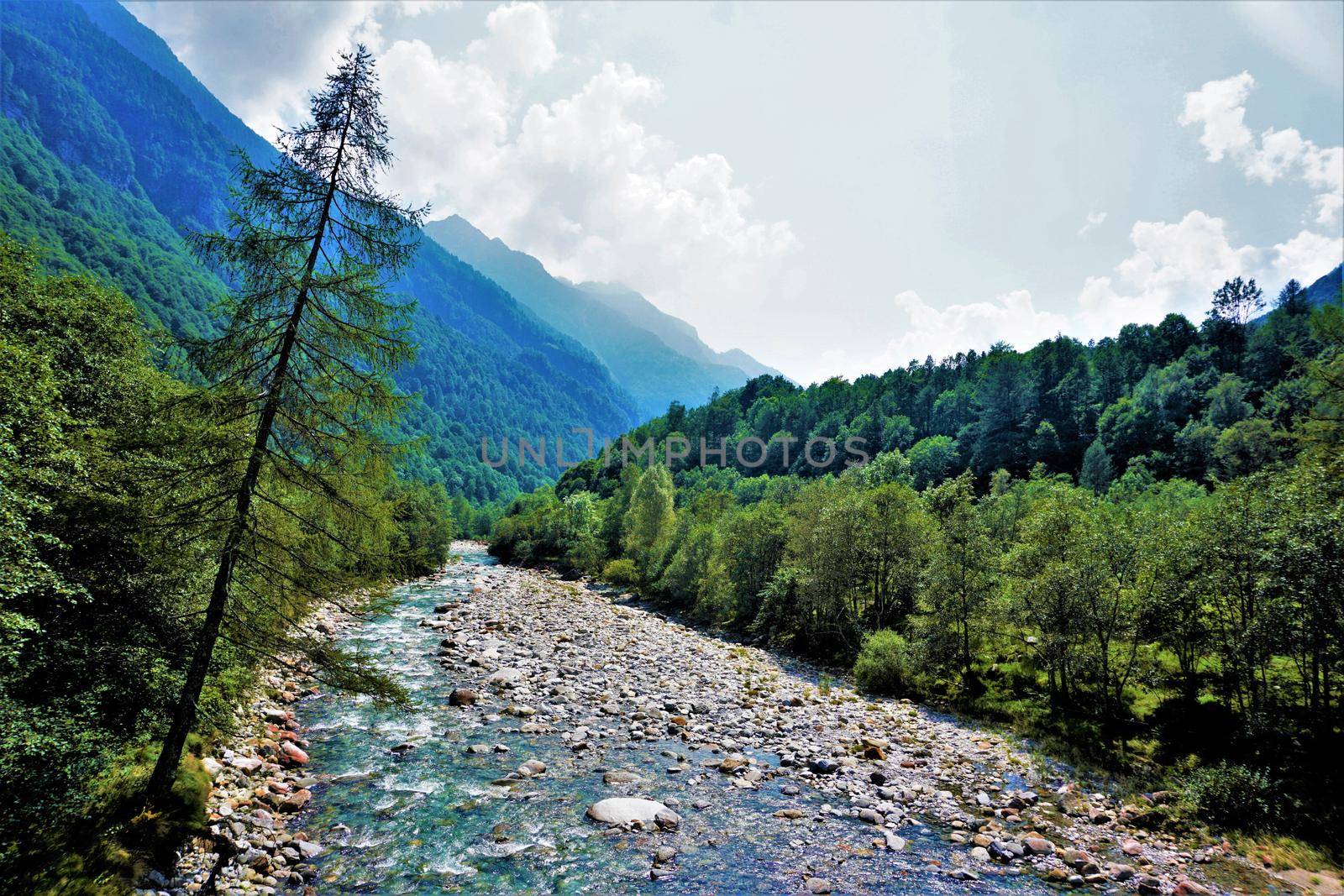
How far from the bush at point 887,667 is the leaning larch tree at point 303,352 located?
2443 cm

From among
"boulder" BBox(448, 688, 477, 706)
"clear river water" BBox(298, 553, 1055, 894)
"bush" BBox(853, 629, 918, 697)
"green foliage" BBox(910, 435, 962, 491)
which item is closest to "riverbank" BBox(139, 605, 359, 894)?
"clear river water" BBox(298, 553, 1055, 894)

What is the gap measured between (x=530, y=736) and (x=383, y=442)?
12.3m

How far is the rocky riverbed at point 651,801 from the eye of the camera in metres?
11.3

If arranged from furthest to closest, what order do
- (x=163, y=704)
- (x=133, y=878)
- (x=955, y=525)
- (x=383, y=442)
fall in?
(x=955, y=525)
(x=163, y=704)
(x=383, y=442)
(x=133, y=878)

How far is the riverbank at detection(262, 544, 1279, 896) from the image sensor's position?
11672 millimetres

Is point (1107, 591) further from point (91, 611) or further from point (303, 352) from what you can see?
point (91, 611)

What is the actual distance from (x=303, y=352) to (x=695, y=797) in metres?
14.6

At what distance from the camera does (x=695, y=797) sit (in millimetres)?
14914

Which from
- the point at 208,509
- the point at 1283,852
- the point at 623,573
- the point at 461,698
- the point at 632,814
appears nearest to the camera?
the point at 208,509

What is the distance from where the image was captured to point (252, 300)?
10164mm

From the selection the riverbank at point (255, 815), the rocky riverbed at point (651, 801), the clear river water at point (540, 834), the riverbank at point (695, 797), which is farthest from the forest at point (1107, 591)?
the riverbank at point (255, 815)

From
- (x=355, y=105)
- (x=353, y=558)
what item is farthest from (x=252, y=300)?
(x=353, y=558)

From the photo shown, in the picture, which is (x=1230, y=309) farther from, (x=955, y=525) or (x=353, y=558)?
(x=353, y=558)

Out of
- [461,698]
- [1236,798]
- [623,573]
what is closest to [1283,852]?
[1236,798]
